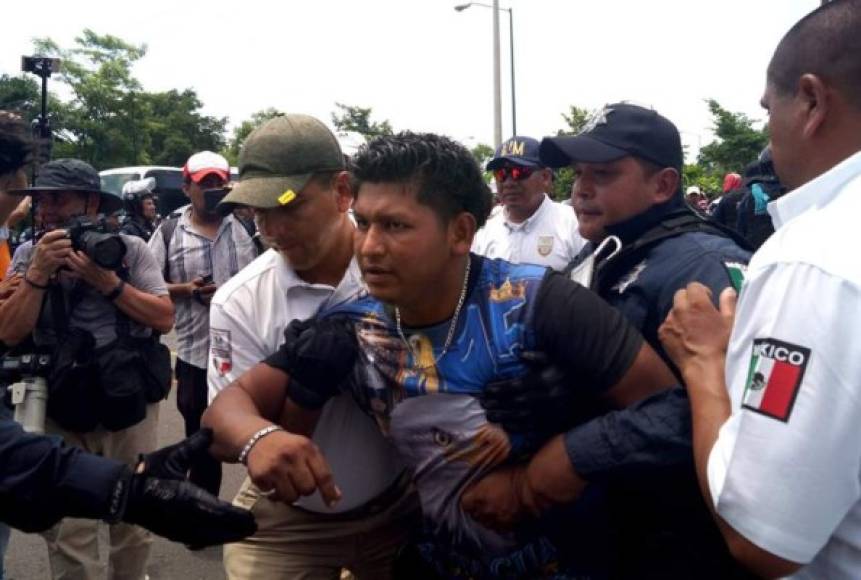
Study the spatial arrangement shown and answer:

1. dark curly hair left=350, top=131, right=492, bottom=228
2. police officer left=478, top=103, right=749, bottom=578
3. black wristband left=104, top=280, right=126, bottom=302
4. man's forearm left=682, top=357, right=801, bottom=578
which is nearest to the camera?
man's forearm left=682, top=357, right=801, bottom=578

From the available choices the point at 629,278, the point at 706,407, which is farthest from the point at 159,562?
the point at 706,407

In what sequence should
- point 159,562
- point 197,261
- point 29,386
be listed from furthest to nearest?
point 197,261
point 159,562
point 29,386

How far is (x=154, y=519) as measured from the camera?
6.34ft

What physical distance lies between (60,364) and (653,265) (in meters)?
2.48

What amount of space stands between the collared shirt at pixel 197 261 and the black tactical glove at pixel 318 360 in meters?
2.84

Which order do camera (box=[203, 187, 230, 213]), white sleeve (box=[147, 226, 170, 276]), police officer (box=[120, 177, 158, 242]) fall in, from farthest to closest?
1. police officer (box=[120, 177, 158, 242])
2. white sleeve (box=[147, 226, 170, 276])
3. camera (box=[203, 187, 230, 213])

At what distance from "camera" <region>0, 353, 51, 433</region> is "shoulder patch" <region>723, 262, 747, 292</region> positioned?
2582mm

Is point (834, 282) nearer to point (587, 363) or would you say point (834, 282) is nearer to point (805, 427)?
point (805, 427)

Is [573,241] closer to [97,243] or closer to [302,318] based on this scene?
[97,243]

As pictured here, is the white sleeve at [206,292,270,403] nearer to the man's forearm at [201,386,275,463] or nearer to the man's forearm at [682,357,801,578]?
the man's forearm at [201,386,275,463]

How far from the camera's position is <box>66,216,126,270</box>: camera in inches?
134

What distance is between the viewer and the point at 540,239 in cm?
510

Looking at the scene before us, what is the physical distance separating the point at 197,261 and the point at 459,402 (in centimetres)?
331

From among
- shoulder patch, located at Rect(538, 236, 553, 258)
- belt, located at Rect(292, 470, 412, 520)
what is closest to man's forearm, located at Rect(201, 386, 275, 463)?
belt, located at Rect(292, 470, 412, 520)
